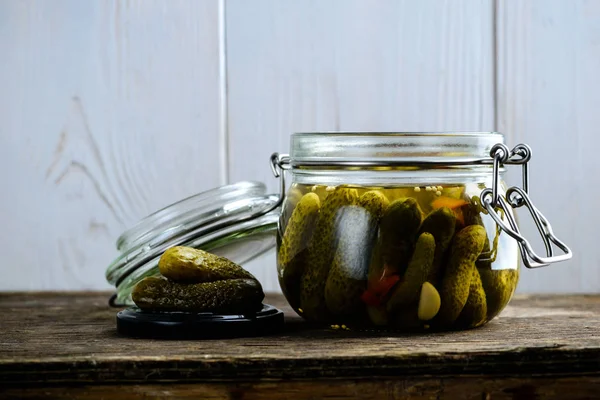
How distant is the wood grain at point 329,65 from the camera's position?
1.04 m

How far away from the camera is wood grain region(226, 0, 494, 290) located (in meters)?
1.04

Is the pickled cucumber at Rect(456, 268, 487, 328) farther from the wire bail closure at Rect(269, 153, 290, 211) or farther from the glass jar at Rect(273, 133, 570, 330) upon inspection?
the wire bail closure at Rect(269, 153, 290, 211)

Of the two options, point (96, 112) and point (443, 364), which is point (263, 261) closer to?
point (96, 112)

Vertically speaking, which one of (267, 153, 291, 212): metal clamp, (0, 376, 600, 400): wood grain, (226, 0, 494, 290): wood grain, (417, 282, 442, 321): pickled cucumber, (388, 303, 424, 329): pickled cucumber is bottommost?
(0, 376, 600, 400): wood grain

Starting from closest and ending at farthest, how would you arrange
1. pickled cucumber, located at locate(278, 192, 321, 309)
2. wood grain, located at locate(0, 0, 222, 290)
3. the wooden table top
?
the wooden table top
pickled cucumber, located at locate(278, 192, 321, 309)
wood grain, located at locate(0, 0, 222, 290)

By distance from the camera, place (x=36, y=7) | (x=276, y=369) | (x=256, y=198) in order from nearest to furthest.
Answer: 1. (x=276, y=369)
2. (x=256, y=198)
3. (x=36, y=7)

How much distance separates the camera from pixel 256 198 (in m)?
0.79

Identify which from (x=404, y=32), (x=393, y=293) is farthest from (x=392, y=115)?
(x=393, y=293)

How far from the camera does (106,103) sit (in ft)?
3.42

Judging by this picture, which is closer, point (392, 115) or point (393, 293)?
point (393, 293)

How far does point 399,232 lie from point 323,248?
0.20 ft

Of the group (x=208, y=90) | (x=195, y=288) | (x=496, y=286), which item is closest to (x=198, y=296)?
(x=195, y=288)

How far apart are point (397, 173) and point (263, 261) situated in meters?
0.44

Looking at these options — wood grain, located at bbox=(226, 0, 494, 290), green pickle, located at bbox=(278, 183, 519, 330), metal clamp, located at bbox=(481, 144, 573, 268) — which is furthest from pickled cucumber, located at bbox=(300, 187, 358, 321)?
wood grain, located at bbox=(226, 0, 494, 290)
